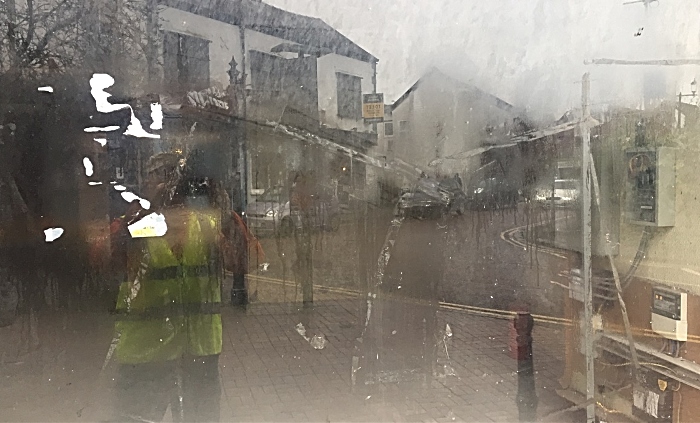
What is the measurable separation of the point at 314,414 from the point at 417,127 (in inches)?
70.6

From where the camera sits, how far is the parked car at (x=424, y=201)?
131 inches

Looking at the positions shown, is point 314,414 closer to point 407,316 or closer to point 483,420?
point 407,316

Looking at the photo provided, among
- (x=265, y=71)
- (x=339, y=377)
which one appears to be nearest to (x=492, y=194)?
(x=339, y=377)

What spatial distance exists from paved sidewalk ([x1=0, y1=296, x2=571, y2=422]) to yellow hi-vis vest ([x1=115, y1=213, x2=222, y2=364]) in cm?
11

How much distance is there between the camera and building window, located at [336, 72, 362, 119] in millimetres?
3295

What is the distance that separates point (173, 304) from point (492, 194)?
1.98 metres

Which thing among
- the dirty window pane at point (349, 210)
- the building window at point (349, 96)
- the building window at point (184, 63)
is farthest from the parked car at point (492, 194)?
the building window at point (184, 63)

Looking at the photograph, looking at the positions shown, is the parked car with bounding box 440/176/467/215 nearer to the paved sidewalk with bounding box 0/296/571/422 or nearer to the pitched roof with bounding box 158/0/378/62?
the paved sidewalk with bounding box 0/296/571/422

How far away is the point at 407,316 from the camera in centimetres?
335

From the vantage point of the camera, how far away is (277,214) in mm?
3219

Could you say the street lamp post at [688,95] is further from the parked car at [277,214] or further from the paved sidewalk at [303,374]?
the parked car at [277,214]

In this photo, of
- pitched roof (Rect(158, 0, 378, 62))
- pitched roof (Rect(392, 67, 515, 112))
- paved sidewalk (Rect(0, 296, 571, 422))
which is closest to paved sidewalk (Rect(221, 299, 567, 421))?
paved sidewalk (Rect(0, 296, 571, 422))

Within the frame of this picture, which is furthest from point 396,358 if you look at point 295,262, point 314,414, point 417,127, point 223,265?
point 417,127

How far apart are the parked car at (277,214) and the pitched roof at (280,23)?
2.95 ft
